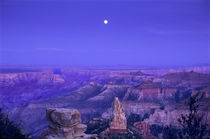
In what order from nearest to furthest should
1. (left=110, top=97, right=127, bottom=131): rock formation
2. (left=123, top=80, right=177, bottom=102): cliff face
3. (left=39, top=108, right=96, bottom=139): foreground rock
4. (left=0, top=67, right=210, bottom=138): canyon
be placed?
(left=39, top=108, right=96, bottom=139): foreground rock, (left=110, top=97, right=127, bottom=131): rock formation, (left=0, top=67, right=210, bottom=138): canyon, (left=123, top=80, right=177, bottom=102): cliff face

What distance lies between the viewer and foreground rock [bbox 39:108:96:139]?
24.3 ft

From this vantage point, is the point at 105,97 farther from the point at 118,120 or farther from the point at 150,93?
the point at 118,120

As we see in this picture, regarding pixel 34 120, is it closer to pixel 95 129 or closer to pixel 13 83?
pixel 95 129

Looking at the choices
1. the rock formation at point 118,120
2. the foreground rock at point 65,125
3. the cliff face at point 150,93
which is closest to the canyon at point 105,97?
the cliff face at point 150,93

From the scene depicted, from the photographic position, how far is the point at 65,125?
744 cm

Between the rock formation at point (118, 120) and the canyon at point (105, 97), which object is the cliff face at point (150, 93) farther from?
the rock formation at point (118, 120)

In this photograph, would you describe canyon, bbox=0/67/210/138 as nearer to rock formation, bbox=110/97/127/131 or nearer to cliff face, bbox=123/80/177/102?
cliff face, bbox=123/80/177/102

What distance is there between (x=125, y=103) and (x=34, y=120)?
84.0 ft

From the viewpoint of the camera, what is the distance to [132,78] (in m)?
122

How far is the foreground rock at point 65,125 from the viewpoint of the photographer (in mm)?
7414

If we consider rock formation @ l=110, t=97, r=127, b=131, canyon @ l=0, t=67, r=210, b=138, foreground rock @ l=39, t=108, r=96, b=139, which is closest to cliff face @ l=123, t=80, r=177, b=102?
canyon @ l=0, t=67, r=210, b=138

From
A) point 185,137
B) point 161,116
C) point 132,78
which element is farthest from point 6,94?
point 185,137

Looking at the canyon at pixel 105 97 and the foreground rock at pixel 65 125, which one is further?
the canyon at pixel 105 97

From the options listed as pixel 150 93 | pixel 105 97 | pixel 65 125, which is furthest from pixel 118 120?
pixel 105 97
